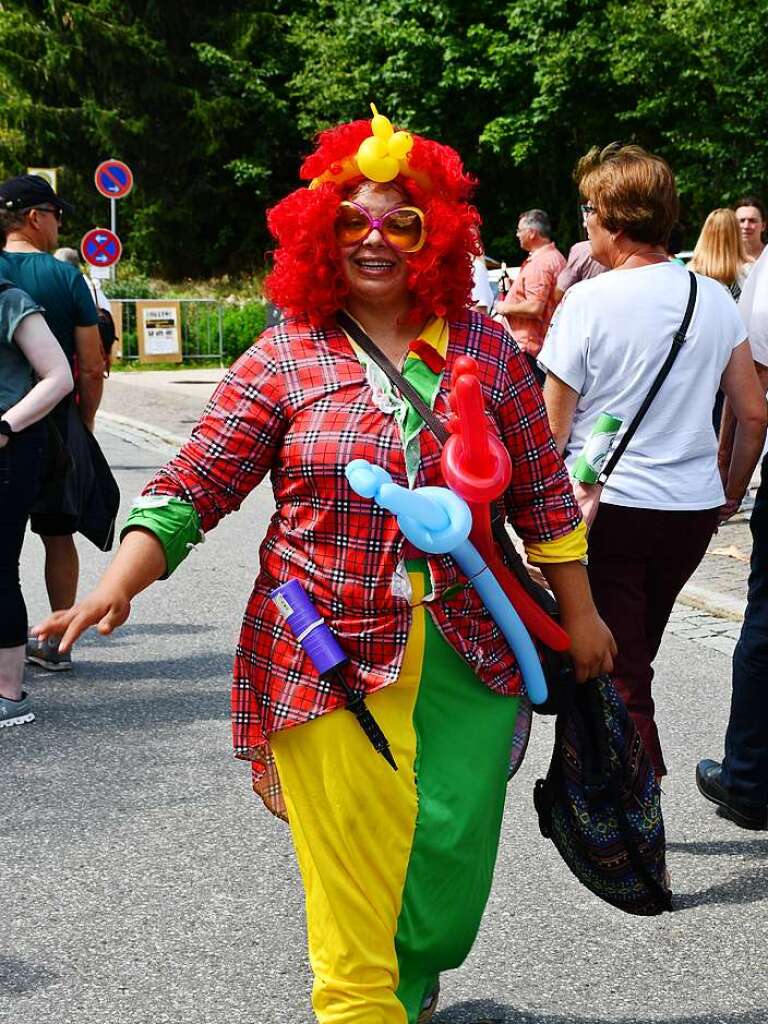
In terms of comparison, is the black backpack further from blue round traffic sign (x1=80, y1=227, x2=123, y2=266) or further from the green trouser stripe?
blue round traffic sign (x1=80, y1=227, x2=123, y2=266)

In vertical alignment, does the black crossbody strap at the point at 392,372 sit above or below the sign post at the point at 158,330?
above

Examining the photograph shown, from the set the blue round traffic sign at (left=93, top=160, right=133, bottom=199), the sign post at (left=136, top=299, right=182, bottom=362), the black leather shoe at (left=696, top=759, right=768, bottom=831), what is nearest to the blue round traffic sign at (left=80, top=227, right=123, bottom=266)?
the blue round traffic sign at (left=93, top=160, right=133, bottom=199)

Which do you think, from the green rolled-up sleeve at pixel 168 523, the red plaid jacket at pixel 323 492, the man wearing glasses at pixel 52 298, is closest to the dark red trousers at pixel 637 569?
the red plaid jacket at pixel 323 492

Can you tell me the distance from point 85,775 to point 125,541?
239 centimetres

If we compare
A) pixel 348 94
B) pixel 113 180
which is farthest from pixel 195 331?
pixel 348 94

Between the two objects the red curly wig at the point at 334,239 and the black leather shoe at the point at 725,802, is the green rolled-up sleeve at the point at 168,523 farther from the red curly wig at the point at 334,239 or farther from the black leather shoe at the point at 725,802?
the black leather shoe at the point at 725,802

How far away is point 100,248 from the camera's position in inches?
746

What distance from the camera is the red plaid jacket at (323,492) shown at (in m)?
2.53

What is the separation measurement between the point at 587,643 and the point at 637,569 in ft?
3.72

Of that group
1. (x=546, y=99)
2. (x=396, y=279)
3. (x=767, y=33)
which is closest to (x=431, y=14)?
(x=546, y=99)

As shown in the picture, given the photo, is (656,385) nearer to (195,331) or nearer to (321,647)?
(321,647)

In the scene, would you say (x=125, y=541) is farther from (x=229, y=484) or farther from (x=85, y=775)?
(x=85, y=775)

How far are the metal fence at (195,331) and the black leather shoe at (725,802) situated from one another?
21.0 meters

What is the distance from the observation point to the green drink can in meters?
3.58
